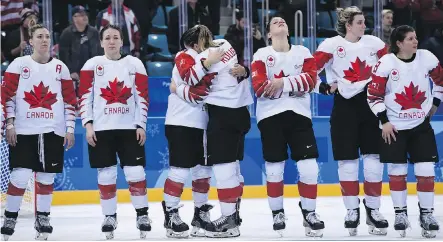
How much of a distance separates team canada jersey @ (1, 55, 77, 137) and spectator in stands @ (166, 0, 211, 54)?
398 cm

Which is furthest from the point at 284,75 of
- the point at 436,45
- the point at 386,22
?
the point at 436,45

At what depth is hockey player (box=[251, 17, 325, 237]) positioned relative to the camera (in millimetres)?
6324

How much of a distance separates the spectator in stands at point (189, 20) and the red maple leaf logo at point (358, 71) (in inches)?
158

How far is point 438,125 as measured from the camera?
9.77 meters

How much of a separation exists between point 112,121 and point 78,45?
143 inches

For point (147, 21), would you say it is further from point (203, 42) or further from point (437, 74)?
point (437, 74)

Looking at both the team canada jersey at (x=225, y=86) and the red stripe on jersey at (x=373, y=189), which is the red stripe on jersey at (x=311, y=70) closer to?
the team canada jersey at (x=225, y=86)

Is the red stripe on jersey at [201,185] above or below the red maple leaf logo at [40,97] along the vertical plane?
below

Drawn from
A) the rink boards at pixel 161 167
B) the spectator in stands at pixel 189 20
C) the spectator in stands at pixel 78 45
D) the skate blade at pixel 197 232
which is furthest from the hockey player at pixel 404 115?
the spectator in stands at pixel 189 20

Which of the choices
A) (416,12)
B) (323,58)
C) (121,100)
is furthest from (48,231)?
(416,12)

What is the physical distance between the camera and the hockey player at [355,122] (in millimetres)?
6512

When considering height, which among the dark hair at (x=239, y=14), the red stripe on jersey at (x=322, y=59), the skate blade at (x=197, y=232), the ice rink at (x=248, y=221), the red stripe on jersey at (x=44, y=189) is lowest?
the ice rink at (x=248, y=221)

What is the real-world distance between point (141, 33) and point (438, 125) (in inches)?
125

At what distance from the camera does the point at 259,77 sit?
634cm
